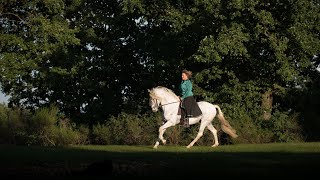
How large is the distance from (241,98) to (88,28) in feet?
50.5

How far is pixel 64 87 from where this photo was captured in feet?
134

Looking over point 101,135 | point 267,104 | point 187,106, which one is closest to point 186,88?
point 187,106

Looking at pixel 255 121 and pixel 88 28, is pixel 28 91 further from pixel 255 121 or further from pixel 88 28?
pixel 255 121

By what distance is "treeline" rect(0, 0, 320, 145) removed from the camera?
2994cm

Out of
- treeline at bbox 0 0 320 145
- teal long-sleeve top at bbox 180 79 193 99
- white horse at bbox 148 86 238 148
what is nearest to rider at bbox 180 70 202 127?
teal long-sleeve top at bbox 180 79 193 99

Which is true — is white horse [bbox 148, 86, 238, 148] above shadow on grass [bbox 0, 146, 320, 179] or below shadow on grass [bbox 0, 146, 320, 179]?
above

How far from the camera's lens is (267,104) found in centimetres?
3291

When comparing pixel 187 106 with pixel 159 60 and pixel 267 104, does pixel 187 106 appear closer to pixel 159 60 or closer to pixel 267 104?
pixel 267 104

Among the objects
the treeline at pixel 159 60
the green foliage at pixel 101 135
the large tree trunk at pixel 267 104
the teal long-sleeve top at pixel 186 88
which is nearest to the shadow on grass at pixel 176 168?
the teal long-sleeve top at pixel 186 88

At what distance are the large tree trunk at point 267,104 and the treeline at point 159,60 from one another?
2.9 inches

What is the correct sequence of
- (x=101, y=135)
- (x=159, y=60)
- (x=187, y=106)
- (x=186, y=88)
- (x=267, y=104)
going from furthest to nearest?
(x=159, y=60) < (x=267, y=104) < (x=101, y=135) < (x=187, y=106) < (x=186, y=88)

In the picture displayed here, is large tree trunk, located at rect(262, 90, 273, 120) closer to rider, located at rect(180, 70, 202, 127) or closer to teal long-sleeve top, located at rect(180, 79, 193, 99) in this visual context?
rider, located at rect(180, 70, 202, 127)

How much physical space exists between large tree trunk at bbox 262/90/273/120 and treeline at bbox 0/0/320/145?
A: 0.25 ft

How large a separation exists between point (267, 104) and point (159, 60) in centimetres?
906
